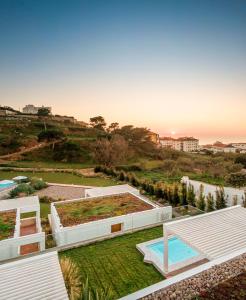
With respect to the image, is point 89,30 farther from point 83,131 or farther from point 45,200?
point 83,131

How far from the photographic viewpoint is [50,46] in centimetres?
1875

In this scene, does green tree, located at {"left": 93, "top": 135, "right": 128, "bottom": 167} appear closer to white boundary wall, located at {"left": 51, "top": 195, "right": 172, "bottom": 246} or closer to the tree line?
the tree line

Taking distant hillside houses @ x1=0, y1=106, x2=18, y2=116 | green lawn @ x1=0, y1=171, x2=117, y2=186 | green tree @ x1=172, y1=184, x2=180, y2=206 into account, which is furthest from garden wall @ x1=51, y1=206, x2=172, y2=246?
distant hillside houses @ x1=0, y1=106, x2=18, y2=116

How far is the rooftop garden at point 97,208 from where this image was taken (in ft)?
40.4

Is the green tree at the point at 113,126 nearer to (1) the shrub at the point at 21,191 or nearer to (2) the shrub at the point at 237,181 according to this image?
(2) the shrub at the point at 237,181

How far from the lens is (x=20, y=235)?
1181 cm

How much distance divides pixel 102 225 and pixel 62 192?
12.1 meters

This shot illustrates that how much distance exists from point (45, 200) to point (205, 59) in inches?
762

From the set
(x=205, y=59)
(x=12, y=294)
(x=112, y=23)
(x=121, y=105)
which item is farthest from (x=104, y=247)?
(x=121, y=105)

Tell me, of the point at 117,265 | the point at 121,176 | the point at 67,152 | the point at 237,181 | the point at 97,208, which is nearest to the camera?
the point at 117,265

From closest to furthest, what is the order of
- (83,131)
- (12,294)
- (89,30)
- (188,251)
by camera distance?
(12,294) → (188,251) → (89,30) → (83,131)

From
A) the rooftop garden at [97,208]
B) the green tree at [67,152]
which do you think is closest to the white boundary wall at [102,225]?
the rooftop garden at [97,208]

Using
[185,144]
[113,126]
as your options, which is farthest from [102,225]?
[185,144]

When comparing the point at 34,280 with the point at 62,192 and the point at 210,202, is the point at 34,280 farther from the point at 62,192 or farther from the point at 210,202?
the point at 62,192
